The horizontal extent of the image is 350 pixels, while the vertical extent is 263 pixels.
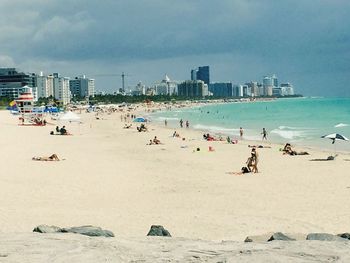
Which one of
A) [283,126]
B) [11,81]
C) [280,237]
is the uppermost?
[11,81]

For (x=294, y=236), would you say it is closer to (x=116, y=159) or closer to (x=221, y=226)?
(x=221, y=226)

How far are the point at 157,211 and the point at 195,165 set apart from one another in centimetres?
1017

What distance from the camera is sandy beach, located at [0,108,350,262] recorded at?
10.9m

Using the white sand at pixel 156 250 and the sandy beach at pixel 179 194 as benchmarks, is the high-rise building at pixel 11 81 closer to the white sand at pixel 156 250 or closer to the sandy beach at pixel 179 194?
the sandy beach at pixel 179 194

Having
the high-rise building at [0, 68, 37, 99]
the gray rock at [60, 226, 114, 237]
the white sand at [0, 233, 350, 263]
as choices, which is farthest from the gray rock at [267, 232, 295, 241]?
the high-rise building at [0, 68, 37, 99]

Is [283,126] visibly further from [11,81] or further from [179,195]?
[11,81]

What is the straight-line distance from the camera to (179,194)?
14883 millimetres

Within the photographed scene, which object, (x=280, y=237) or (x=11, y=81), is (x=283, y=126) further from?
(x=11, y=81)

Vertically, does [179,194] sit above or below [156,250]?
below

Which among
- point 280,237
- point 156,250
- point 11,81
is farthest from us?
point 11,81

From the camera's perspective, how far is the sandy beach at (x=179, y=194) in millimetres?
10883

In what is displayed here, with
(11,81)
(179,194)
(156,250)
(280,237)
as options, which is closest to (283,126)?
(179,194)

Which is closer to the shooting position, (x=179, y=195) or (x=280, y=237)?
(x=280, y=237)

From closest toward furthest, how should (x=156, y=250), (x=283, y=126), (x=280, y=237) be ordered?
(x=156, y=250) < (x=280, y=237) < (x=283, y=126)
